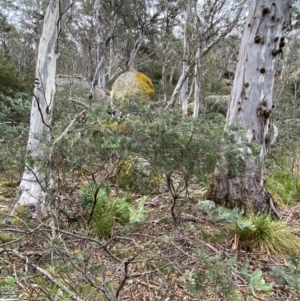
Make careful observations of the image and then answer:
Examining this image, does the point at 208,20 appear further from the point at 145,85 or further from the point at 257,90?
the point at 257,90

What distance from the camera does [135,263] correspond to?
8.38 feet

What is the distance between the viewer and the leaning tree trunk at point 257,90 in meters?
3.58

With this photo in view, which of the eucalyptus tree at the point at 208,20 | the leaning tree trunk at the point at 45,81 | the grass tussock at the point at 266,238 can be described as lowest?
the grass tussock at the point at 266,238

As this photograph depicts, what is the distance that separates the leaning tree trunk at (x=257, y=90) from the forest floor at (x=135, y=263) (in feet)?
1.56

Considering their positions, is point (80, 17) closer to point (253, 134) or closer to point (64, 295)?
point (253, 134)

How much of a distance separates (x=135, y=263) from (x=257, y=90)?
236cm

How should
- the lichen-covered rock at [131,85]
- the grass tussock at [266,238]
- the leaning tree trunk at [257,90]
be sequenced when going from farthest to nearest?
the lichen-covered rock at [131,85], the leaning tree trunk at [257,90], the grass tussock at [266,238]

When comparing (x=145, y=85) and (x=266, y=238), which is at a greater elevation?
(x=145, y=85)

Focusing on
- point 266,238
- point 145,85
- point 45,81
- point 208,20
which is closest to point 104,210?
point 266,238

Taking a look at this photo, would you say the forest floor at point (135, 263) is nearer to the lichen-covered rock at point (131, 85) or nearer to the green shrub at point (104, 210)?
the green shrub at point (104, 210)

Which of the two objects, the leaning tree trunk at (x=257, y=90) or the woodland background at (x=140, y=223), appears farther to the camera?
the leaning tree trunk at (x=257, y=90)

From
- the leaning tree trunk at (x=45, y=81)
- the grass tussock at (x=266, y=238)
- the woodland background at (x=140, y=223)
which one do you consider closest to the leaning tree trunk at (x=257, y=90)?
the woodland background at (x=140, y=223)

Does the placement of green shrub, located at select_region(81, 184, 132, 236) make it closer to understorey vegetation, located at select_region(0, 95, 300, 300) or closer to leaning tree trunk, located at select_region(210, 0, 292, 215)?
understorey vegetation, located at select_region(0, 95, 300, 300)

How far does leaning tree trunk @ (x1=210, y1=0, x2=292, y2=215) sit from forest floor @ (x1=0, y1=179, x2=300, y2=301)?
48 cm
